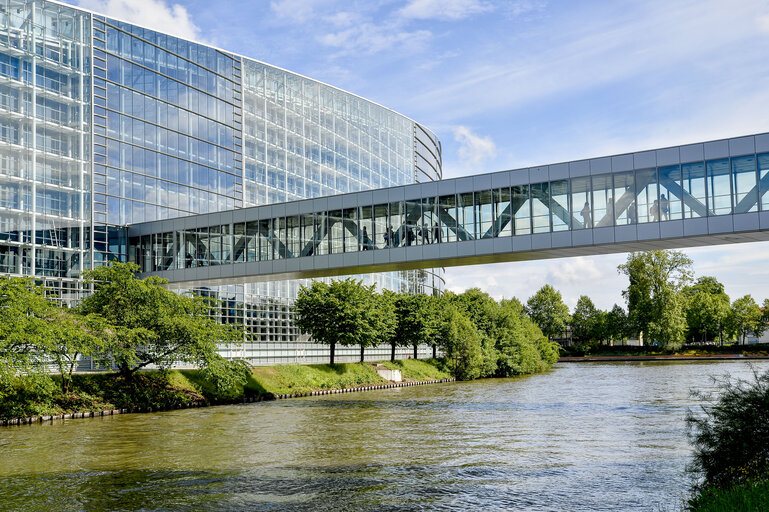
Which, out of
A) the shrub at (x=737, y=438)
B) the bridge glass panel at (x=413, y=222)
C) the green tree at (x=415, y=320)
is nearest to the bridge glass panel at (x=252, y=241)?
the bridge glass panel at (x=413, y=222)

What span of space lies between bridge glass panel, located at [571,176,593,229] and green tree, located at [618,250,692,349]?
279 feet

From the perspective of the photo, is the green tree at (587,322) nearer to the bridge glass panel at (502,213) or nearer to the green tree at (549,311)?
the green tree at (549,311)

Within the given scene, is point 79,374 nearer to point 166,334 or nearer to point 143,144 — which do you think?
point 166,334

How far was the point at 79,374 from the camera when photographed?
42906 mm

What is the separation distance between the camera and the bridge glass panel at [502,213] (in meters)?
39.5

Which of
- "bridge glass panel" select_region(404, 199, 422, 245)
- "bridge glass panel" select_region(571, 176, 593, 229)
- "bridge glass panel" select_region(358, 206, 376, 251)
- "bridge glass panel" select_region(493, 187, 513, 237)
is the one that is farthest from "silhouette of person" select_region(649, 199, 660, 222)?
"bridge glass panel" select_region(358, 206, 376, 251)

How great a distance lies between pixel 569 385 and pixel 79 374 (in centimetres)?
3761

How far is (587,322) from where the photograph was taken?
144m

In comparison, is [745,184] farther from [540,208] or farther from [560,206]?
[540,208]

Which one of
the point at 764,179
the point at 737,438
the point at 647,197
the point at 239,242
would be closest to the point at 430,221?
the point at 647,197

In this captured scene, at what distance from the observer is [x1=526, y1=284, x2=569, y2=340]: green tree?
493 feet

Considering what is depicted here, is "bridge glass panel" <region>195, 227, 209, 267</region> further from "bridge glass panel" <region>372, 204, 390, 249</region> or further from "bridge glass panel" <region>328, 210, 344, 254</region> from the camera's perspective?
"bridge glass panel" <region>372, 204, 390, 249</region>

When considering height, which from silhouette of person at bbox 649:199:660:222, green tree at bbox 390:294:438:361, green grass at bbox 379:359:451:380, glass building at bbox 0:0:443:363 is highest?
glass building at bbox 0:0:443:363

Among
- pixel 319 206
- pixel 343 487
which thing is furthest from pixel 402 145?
pixel 343 487
